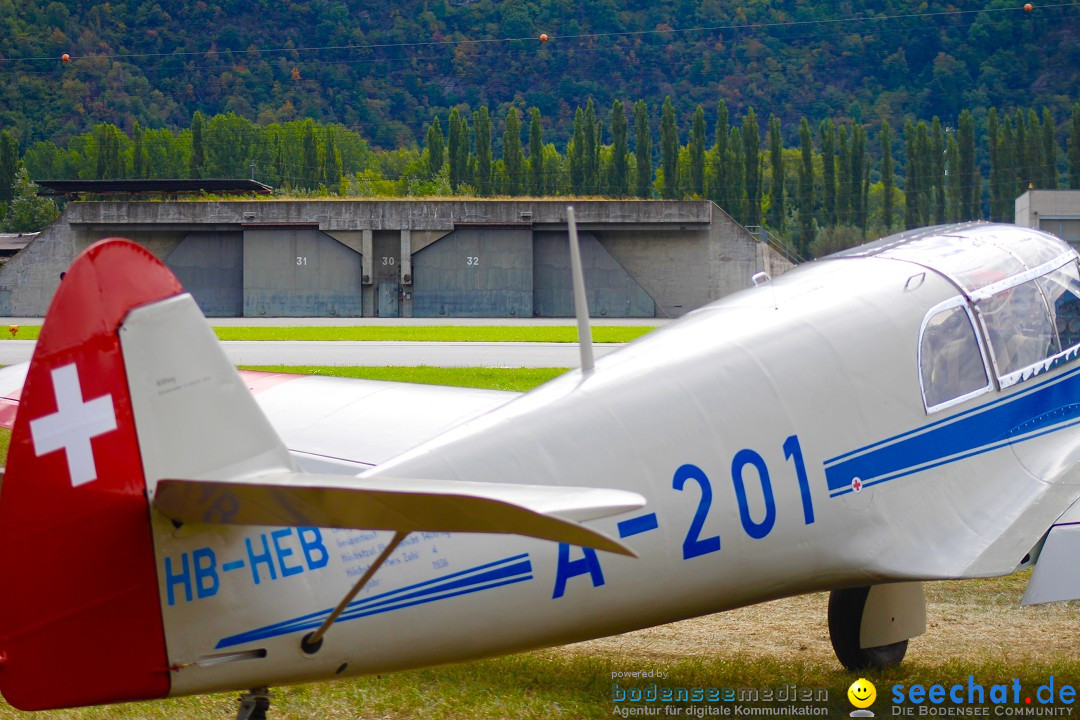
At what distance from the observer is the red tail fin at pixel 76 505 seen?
10.0 feet

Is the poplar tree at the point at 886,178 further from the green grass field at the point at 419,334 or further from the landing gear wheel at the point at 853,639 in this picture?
the landing gear wheel at the point at 853,639

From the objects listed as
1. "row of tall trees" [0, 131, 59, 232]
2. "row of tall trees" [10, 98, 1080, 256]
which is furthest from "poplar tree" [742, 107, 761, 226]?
"row of tall trees" [0, 131, 59, 232]

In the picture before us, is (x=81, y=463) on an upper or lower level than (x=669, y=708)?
upper

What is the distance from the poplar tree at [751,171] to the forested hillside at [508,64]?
86137 mm

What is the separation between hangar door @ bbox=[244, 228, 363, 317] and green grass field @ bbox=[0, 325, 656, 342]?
14.8 m

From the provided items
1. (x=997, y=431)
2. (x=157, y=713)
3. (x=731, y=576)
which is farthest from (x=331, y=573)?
(x=997, y=431)

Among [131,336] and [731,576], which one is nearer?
[131,336]

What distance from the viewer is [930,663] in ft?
19.1

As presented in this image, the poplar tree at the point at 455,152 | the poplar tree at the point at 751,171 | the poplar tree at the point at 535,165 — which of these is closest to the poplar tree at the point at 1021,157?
the poplar tree at the point at 751,171

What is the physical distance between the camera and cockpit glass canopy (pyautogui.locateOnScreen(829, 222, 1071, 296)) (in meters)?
5.41

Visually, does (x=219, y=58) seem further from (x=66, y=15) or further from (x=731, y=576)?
(x=731, y=576)

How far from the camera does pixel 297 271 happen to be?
49.8 meters

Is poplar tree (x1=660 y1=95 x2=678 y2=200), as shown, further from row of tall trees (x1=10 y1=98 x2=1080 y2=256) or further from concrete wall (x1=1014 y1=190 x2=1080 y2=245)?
concrete wall (x1=1014 y1=190 x2=1080 y2=245)

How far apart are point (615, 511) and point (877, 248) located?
3.67m
